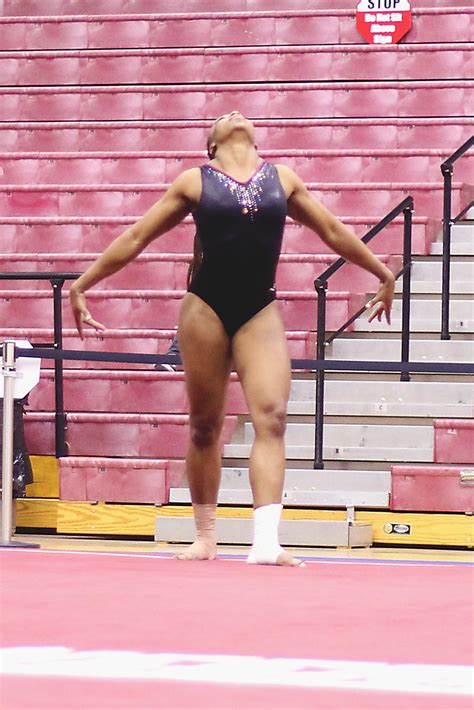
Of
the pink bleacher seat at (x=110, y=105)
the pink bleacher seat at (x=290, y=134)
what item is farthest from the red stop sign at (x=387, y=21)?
the pink bleacher seat at (x=110, y=105)

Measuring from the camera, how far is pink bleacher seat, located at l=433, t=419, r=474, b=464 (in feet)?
22.9

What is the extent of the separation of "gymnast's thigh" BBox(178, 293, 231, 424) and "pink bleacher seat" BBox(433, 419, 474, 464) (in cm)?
276

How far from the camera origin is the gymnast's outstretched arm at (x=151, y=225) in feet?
14.0

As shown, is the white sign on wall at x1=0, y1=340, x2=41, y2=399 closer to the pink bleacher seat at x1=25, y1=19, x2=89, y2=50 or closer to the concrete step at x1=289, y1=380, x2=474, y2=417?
the concrete step at x1=289, y1=380, x2=474, y2=417

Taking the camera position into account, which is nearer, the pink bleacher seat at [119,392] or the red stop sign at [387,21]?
the pink bleacher seat at [119,392]

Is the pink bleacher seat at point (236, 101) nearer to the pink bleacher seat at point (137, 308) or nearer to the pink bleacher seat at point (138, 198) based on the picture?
the pink bleacher seat at point (138, 198)

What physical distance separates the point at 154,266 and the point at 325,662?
6505 millimetres

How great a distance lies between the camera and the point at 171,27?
11125 millimetres

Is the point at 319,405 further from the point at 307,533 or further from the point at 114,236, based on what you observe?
the point at 114,236

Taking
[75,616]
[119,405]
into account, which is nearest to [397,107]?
[119,405]

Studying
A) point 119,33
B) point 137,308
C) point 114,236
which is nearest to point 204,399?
point 137,308

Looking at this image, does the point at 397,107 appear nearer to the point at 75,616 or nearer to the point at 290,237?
the point at 290,237

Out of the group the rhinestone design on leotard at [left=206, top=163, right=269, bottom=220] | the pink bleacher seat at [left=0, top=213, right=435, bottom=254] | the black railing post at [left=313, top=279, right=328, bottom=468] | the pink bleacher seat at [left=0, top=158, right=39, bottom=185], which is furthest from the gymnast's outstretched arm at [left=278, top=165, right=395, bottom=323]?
the pink bleacher seat at [left=0, top=158, right=39, bottom=185]

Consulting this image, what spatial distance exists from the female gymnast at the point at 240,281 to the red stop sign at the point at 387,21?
668 centimetres
